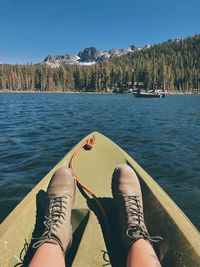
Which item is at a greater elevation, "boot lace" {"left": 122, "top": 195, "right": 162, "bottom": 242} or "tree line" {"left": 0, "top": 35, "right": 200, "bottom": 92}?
"tree line" {"left": 0, "top": 35, "right": 200, "bottom": 92}

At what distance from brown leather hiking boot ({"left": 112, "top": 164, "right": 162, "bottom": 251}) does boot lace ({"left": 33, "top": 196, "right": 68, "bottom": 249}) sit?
96 cm

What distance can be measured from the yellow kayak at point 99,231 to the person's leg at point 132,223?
0.29 m

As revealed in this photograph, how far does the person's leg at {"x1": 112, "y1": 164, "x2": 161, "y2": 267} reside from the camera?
13.4 feet

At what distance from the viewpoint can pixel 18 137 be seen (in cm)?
1988

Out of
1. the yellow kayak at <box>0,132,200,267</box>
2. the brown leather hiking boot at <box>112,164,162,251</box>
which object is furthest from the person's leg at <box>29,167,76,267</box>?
the brown leather hiking boot at <box>112,164,162,251</box>

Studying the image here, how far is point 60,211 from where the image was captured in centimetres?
506

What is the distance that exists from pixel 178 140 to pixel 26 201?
15506 mm

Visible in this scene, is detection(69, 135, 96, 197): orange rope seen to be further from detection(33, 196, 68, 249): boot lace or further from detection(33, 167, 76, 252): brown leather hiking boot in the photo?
detection(33, 196, 68, 249): boot lace

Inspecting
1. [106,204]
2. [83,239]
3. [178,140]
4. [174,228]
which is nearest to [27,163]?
[106,204]

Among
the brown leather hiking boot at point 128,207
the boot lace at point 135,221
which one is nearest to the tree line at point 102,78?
the brown leather hiking boot at point 128,207

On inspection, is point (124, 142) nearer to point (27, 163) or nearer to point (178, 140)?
point (178, 140)

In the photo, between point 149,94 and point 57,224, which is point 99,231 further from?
point 149,94

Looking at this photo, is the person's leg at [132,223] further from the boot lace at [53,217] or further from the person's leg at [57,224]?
the boot lace at [53,217]

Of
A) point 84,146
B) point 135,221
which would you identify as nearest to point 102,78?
point 84,146
